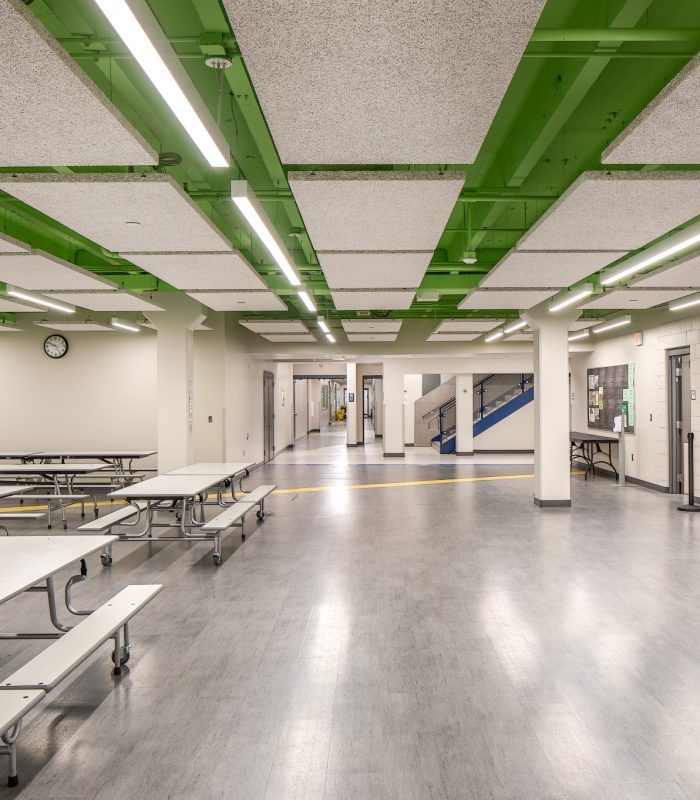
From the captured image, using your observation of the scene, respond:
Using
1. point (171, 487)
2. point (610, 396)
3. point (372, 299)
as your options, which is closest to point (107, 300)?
point (171, 487)

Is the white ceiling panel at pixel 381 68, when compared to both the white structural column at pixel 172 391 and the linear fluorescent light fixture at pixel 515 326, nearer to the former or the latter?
the white structural column at pixel 172 391

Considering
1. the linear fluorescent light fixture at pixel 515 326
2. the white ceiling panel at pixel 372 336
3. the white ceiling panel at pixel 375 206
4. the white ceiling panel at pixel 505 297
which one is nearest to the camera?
the white ceiling panel at pixel 375 206

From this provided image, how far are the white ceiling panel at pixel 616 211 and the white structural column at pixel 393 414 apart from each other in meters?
10.4

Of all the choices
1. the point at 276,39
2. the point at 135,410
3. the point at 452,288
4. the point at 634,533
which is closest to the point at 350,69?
Result: the point at 276,39

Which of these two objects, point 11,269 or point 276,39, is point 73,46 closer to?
point 276,39

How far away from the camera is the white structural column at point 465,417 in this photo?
50.5 feet

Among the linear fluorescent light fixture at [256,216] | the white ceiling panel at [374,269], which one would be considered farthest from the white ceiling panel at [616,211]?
the linear fluorescent light fixture at [256,216]

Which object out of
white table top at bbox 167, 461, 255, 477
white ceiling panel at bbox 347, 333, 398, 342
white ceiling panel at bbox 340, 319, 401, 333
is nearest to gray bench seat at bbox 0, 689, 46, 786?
white table top at bbox 167, 461, 255, 477

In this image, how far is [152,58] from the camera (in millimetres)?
1771

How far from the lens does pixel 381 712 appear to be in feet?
9.40

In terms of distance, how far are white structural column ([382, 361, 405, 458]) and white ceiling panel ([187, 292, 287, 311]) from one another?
7732 millimetres

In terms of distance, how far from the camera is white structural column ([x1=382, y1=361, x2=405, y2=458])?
49.3ft

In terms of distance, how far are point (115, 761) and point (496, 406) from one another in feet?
53.4

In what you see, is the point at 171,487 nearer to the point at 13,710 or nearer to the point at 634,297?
the point at 13,710
